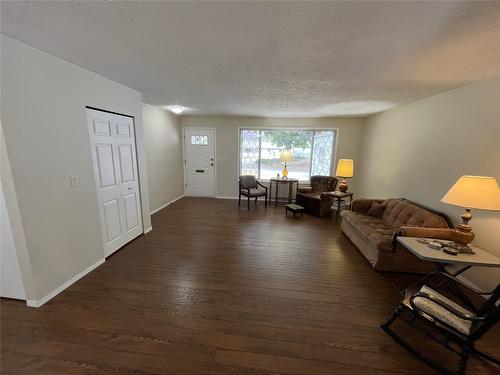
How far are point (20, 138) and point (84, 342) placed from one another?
1764 millimetres

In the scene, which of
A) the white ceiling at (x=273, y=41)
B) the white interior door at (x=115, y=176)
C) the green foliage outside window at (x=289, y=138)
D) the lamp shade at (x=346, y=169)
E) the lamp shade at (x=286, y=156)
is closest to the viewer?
the white ceiling at (x=273, y=41)

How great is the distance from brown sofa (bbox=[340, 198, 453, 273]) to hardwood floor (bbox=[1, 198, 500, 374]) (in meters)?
0.20

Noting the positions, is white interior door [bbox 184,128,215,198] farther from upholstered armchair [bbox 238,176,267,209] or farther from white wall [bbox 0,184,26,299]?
white wall [bbox 0,184,26,299]

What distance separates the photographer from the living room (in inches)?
56.7

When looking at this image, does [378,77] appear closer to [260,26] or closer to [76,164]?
[260,26]

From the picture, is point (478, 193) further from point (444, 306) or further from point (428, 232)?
point (444, 306)

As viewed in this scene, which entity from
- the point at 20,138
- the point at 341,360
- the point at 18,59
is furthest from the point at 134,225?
the point at 341,360

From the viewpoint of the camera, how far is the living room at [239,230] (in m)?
1.44

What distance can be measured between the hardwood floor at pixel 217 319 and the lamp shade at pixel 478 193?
43.7 inches

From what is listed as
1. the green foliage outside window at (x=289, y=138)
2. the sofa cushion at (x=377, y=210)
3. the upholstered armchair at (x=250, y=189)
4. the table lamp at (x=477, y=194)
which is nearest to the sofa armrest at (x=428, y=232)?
the table lamp at (x=477, y=194)

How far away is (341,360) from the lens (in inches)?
60.0

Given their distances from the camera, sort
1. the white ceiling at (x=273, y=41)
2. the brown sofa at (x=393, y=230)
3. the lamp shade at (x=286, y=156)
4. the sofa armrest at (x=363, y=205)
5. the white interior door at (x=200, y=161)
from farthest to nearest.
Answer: the white interior door at (x=200, y=161), the lamp shade at (x=286, y=156), the sofa armrest at (x=363, y=205), the brown sofa at (x=393, y=230), the white ceiling at (x=273, y=41)

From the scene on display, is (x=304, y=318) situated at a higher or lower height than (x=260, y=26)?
lower

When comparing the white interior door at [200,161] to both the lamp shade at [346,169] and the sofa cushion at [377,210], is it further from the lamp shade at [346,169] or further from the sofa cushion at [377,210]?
the sofa cushion at [377,210]
